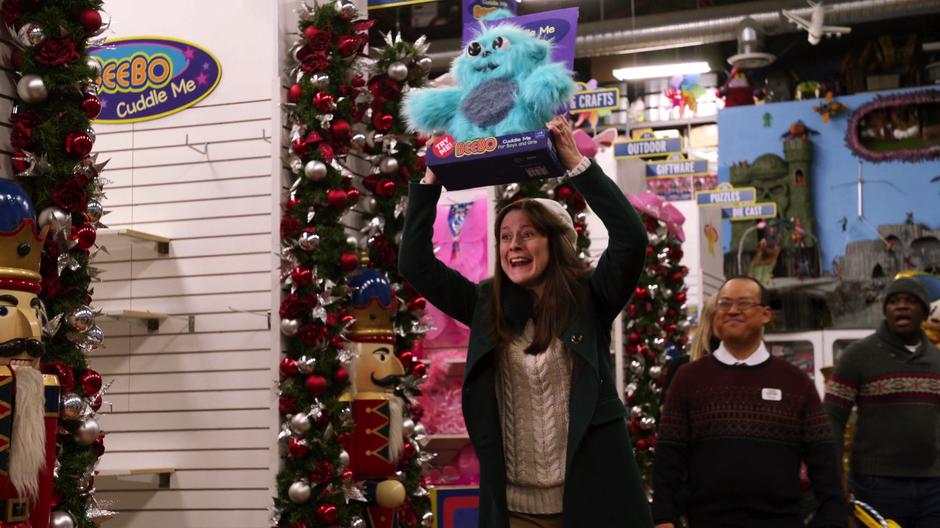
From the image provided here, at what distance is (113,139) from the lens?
21.6 ft

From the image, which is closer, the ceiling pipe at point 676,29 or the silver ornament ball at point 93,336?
the silver ornament ball at point 93,336

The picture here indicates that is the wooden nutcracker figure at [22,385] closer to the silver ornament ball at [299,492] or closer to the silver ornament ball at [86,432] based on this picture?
the silver ornament ball at [86,432]

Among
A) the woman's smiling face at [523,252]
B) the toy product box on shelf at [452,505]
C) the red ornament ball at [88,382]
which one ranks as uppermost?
the woman's smiling face at [523,252]

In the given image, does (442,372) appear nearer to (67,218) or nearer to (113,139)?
(113,139)

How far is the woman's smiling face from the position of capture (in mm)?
2908

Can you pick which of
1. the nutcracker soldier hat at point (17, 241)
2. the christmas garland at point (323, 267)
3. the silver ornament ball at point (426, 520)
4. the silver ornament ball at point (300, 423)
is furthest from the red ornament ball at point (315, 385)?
the nutcracker soldier hat at point (17, 241)

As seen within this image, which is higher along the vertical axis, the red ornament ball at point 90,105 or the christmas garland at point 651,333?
the red ornament ball at point 90,105

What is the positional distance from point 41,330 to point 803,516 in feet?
8.68

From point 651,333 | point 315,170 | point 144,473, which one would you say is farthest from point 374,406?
point 651,333

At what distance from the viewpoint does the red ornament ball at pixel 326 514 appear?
17.5 feet

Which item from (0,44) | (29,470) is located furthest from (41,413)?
(0,44)

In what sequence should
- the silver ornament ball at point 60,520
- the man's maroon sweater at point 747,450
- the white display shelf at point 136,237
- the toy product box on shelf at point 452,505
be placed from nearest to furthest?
the silver ornament ball at point 60,520 < the man's maroon sweater at point 747,450 < the white display shelf at point 136,237 < the toy product box on shelf at point 452,505

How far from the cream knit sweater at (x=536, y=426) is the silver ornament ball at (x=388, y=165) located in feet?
10.9

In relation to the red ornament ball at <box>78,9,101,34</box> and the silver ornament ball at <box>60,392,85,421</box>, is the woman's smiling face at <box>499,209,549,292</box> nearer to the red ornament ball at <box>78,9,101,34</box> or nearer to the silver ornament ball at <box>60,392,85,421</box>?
the silver ornament ball at <box>60,392,85,421</box>
